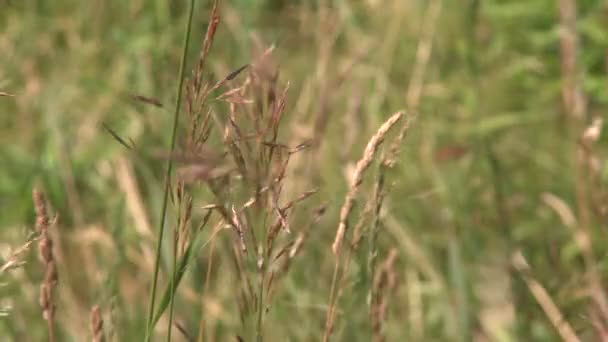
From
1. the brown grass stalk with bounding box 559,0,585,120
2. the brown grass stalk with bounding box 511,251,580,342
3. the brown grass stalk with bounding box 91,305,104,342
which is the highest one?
the brown grass stalk with bounding box 559,0,585,120

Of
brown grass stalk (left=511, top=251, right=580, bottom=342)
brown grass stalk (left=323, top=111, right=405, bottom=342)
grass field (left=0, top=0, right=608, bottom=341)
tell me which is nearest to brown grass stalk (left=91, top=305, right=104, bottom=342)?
grass field (left=0, top=0, right=608, bottom=341)

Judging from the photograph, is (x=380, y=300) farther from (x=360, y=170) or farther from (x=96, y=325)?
(x=96, y=325)

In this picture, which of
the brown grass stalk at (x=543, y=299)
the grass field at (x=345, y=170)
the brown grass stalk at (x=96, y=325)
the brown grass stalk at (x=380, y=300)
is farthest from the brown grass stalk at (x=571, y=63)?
the brown grass stalk at (x=96, y=325)

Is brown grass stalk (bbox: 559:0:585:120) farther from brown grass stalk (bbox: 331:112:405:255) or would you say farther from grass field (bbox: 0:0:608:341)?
brown grass stalk (bbox: 331:112:405:255)

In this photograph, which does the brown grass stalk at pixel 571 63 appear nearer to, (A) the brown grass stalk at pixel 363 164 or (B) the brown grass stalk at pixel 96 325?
(A) the brown grass stalk at pixel 363 164

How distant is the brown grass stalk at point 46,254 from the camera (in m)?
1.07

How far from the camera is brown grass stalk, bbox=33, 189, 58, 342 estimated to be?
42.2 inches

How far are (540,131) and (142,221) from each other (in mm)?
1107

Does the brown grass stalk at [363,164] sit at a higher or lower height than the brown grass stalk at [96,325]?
higher

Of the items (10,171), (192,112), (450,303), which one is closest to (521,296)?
(450,303)

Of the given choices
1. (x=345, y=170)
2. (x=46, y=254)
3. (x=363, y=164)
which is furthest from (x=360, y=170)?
(x=345, y=170)

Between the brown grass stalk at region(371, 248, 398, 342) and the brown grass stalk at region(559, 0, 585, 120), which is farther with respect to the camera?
the brown grass stalk at region(559, 0, 585, 120)

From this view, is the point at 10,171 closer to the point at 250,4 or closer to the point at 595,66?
the point at 250,4

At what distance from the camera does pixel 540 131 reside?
9.00 ft
